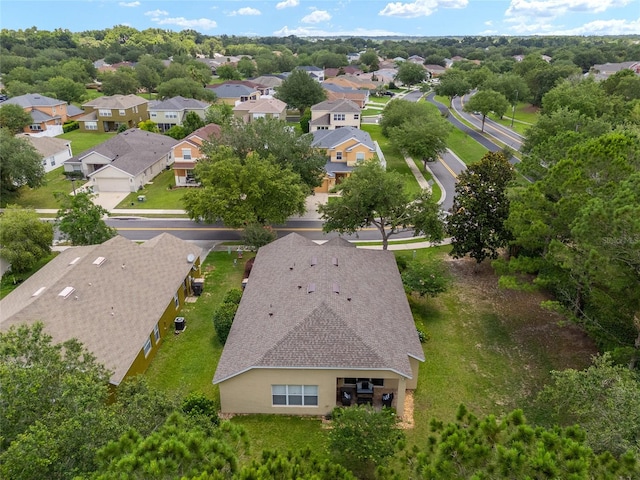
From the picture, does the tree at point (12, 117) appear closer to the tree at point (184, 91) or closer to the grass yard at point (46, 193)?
the grass yard at point (46, 193)

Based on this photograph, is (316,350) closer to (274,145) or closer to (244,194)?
(244,194)

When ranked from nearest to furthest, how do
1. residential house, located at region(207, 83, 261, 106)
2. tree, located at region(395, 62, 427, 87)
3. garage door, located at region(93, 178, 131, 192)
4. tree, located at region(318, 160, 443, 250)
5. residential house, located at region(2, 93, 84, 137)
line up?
tree, located at region(318, 160, 443, 250) < garage door, located at region(93, 178, 131, 192) < residential house, located at region(2, 93, 84, 137) < residential house, located at region(207, 83, 261, 106) < tree, located at region(395, 62, 427, 87)

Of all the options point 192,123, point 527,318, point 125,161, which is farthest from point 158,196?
point 527,318

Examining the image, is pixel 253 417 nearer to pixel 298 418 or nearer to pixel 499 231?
pixel 298 418

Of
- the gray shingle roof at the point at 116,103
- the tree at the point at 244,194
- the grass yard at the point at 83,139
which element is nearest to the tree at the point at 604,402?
the tree at the point at 244,194

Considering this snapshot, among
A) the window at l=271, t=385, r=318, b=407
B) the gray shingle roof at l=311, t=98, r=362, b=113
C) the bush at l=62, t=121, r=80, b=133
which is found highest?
the gray shingle roof at l=311, t=98, r=362, b=113

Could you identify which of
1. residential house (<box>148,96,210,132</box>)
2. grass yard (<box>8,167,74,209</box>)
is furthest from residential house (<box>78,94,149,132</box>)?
grass yard (<box>8,167,74,209</box>)

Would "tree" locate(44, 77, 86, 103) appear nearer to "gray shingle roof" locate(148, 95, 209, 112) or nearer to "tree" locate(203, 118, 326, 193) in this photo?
"gray shingle roof" locate(148, 95, 209, 112)
